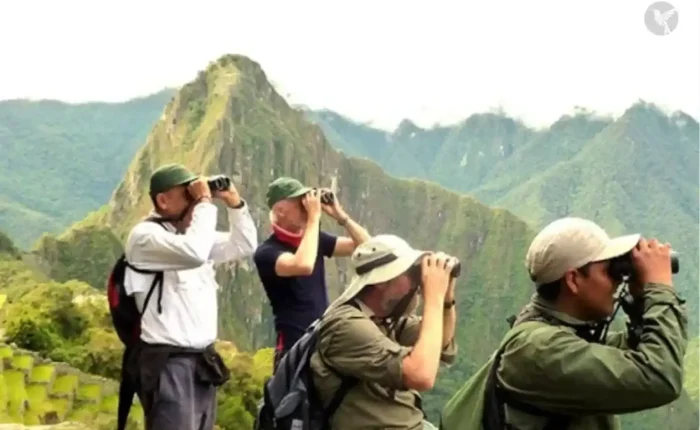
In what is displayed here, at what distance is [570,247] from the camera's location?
1683mm

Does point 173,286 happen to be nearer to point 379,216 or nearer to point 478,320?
point 478,320

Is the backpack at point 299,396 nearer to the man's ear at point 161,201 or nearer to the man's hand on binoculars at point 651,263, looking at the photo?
the man's hand on binoculars at point 651,263

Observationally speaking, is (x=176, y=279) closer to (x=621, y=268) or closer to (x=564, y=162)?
(x=621, y=268)

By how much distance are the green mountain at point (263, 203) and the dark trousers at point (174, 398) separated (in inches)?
1095

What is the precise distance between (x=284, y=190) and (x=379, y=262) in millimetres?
1156

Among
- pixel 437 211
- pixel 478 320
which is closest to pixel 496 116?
pixel 437 211

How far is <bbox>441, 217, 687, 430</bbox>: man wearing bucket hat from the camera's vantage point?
1.54 m

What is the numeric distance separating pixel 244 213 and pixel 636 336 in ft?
6.55

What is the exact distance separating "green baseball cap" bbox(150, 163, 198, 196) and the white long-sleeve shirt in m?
0.11

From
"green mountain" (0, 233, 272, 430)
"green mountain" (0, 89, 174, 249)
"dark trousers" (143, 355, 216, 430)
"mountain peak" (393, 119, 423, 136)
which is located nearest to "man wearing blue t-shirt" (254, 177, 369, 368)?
"dark trousers" (143, 355, 216, 430)

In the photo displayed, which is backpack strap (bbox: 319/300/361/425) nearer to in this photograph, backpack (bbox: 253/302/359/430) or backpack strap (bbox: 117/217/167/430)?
backpack (bbox: 253/302/359/430)

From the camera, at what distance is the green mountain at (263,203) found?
40.8 metres

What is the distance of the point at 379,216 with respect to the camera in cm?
6944

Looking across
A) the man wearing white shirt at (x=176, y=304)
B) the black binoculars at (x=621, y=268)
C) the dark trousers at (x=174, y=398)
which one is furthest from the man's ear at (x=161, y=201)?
the black binoculars at (x=621, y=268)
